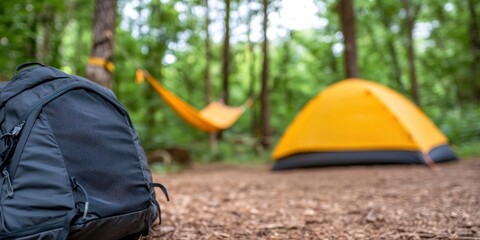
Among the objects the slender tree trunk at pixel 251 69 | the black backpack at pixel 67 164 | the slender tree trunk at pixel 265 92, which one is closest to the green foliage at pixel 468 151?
the slender tree trunk at pixel 265 92

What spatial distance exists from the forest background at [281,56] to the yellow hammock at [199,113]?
142 cm

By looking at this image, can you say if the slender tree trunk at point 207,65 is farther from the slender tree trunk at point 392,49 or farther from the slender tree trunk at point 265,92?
the slender tree trunk at point 392,49

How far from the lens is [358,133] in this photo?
14.3 feet

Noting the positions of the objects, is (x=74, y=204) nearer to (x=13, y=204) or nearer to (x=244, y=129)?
(x=13, y=204)

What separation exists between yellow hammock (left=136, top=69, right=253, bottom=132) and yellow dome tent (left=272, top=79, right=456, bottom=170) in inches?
46.1

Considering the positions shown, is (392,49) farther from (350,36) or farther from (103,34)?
(103,34)

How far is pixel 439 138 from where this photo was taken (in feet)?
15.5

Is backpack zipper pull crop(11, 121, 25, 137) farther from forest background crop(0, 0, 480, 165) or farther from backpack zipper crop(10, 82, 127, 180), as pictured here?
forest background crop(0, 0, 480, 165)

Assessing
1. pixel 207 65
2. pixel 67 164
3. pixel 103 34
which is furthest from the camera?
pixel 207 65

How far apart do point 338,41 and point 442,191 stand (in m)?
6.80

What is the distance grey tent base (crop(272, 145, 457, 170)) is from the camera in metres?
4.16

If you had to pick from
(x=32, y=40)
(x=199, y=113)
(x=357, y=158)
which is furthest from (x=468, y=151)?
(x=32, y=40)

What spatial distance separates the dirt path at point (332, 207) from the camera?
5.48ft

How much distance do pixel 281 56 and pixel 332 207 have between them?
9.43 metres
